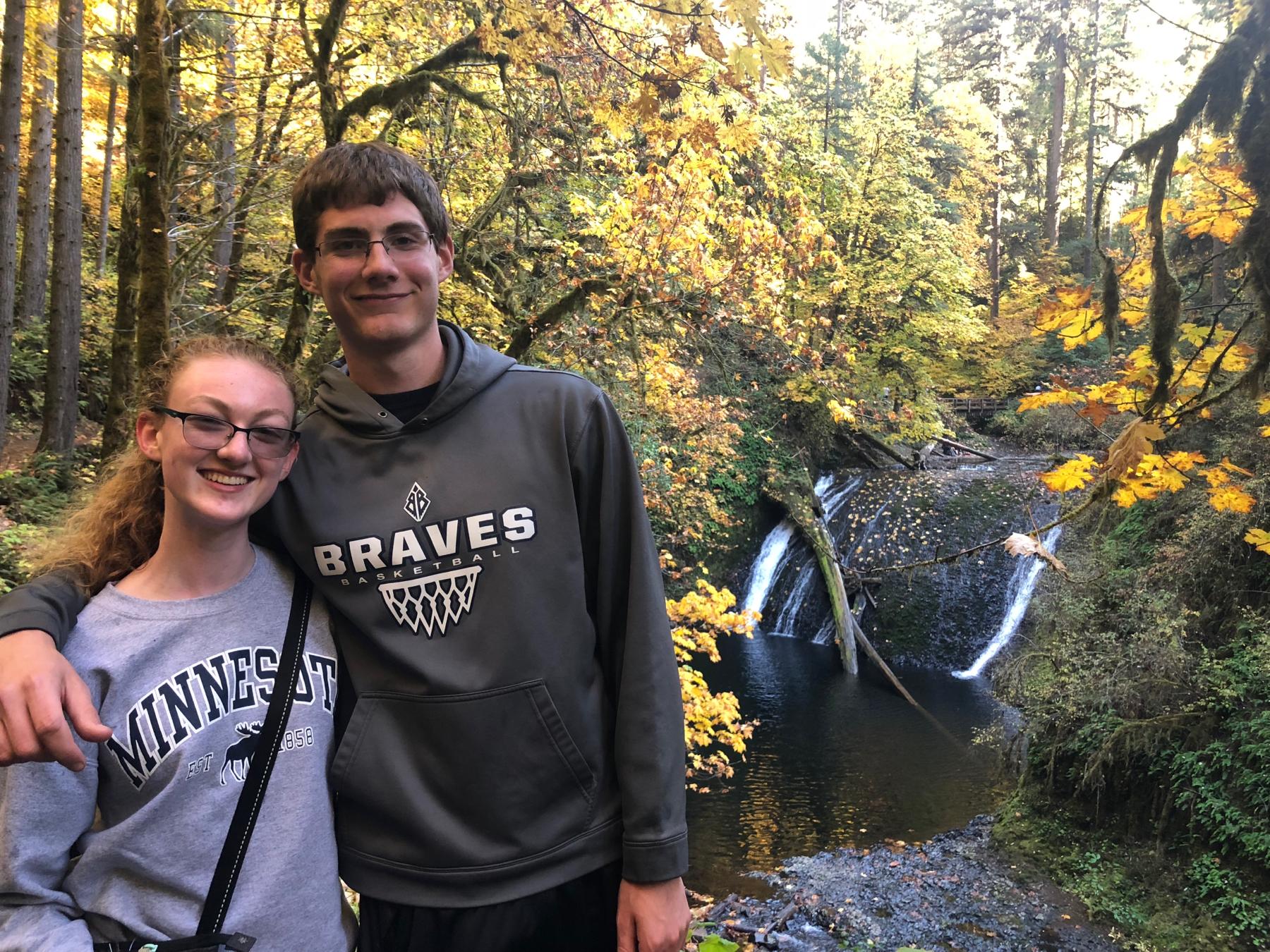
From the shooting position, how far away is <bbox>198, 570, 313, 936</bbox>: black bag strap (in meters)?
1.33

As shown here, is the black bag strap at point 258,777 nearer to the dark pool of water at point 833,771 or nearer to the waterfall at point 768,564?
the dark pool of water at point 833,771

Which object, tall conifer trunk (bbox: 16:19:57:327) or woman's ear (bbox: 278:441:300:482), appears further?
tall conifer trunk (bbox: 16:19:57:327)

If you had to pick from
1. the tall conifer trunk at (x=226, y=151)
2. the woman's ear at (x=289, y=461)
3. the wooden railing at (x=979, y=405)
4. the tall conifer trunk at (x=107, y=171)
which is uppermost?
the tall conifer trunk at (x=107, y=171)

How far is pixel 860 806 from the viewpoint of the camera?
958 centimetres

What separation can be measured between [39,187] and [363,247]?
12319 millimetres

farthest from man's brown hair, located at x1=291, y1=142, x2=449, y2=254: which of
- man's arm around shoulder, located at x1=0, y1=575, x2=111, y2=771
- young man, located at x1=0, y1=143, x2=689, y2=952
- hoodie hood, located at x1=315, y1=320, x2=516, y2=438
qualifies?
man's arm around shoulder, located at x1=0, y1=575, x2=111, y2=771

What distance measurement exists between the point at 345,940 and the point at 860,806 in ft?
30.1

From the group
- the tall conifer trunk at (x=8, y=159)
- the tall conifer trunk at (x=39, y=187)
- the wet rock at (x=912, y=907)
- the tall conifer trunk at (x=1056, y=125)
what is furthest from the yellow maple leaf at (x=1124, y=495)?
the tall conifer trunk at (x=1056, y=125)

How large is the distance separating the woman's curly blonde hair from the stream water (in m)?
7.42

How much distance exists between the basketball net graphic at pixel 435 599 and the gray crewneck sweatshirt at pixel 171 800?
0.21m

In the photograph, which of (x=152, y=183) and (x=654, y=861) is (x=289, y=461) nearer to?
(x=654, y=861)

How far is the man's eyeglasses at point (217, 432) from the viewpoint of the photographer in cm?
146

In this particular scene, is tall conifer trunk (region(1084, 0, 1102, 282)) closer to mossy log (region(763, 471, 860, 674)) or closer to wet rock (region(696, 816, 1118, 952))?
mossy log (region(763, 471, 860, 674))

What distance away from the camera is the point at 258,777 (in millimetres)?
1408
